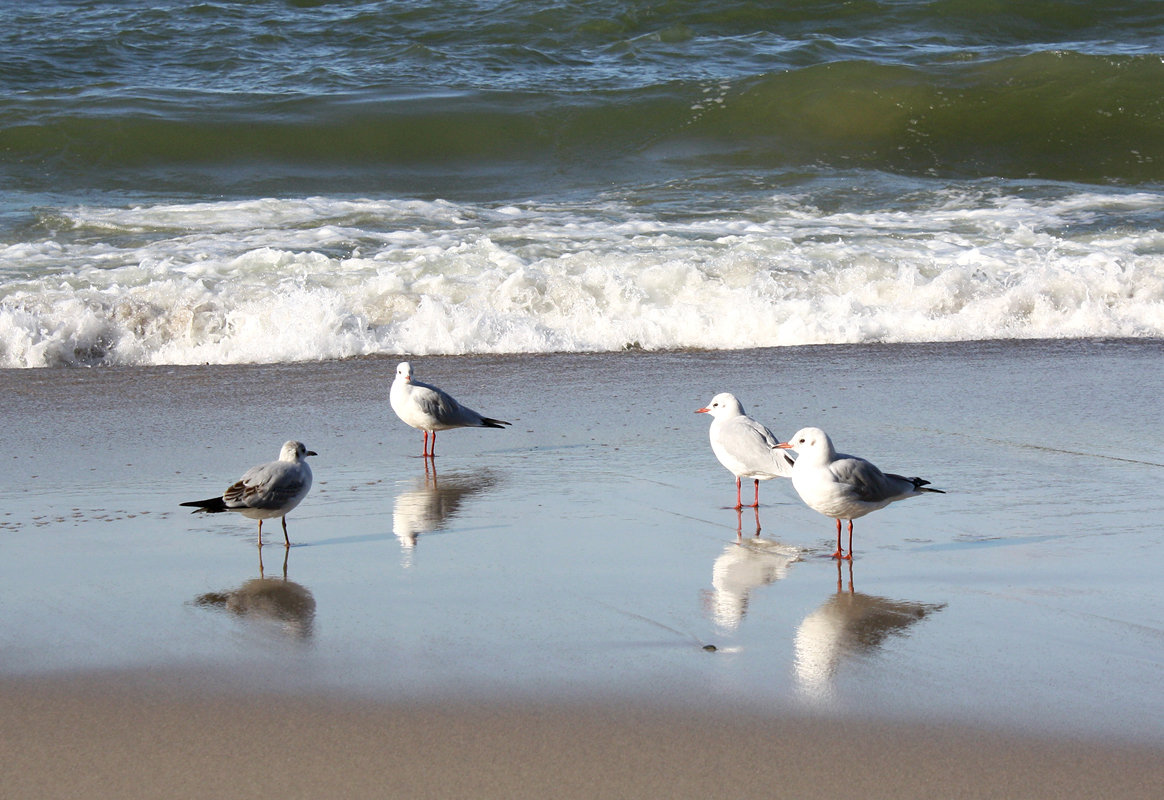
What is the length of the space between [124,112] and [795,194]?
8.37 metres

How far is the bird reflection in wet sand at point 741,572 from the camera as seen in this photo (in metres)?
3.58

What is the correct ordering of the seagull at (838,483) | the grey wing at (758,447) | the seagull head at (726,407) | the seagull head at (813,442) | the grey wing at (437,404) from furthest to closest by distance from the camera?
the grey wing at (437,404)
the seagull head at (726,407)
the grey wing at (758,447)
the seagull head at (813,442)
the seagull at (838,483)

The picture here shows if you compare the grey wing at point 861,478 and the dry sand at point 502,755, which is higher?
the grey wing at point 861,478

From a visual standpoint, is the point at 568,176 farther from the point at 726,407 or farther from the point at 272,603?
the point at 272,603

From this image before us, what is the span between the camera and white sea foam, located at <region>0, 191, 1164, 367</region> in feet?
27.9

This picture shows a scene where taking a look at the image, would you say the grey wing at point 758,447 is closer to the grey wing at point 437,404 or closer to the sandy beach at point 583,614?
the sandy beach at point 583,614

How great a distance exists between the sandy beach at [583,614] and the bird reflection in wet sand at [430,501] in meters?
0.02

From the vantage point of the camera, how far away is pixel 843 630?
11.3 ft

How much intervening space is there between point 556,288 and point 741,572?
537 cm

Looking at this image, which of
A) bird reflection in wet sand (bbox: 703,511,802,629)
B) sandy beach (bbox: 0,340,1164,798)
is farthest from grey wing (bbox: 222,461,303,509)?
bird reflection in wet sand (bbox: 703,511,802,629)

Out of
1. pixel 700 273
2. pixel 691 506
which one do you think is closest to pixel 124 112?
pixel 700 273

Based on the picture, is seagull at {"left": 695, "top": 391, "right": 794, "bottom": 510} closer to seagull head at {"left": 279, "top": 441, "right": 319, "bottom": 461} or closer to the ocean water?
seagull head at {"left": 279, "top": 441, "right": 319, "bottom": 461}

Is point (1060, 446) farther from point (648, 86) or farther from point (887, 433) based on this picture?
point (648, 86)

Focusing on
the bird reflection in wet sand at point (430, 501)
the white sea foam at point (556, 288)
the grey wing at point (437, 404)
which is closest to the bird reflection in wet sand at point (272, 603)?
the bird reflection in wet sand at point (430, 501)
